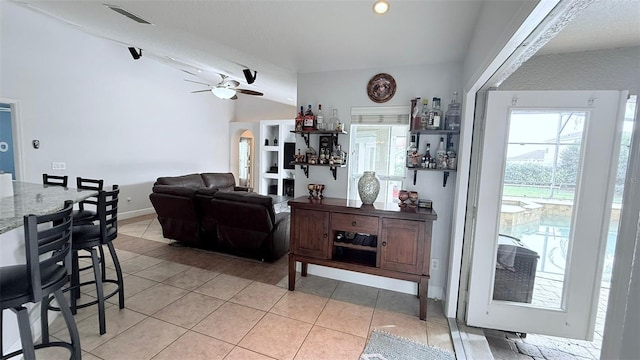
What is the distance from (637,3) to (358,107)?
2.03 metres

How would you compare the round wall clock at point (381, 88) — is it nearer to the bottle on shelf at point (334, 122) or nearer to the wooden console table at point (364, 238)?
the bottle on shelf at point (334, 122)

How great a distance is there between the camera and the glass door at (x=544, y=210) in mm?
1991

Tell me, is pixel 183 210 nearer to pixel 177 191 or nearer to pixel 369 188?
pixel 177 191

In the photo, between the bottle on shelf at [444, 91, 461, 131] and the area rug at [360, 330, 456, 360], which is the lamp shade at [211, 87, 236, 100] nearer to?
the bottle on shelf at [444, 91, 461, 131]

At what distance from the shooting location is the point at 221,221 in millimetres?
3605

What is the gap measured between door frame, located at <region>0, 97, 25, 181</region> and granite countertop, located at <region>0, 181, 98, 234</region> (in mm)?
2357

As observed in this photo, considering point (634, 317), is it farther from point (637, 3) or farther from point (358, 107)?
point (358, 107)

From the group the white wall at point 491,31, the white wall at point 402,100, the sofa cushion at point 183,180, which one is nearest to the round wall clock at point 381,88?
the white wall at point 402,100

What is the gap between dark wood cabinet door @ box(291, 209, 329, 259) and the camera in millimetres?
2740

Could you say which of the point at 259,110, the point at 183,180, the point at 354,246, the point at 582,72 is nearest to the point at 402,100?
the point at 582,72

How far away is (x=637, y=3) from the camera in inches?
57.9

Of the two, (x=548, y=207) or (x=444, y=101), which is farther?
(x=444, y=101)

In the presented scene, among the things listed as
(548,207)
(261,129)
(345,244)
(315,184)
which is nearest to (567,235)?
(548,207)

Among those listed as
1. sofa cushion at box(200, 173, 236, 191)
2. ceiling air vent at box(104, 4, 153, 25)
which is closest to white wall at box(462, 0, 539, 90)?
ceiling air vent at box(104, 4, 153, 25)
